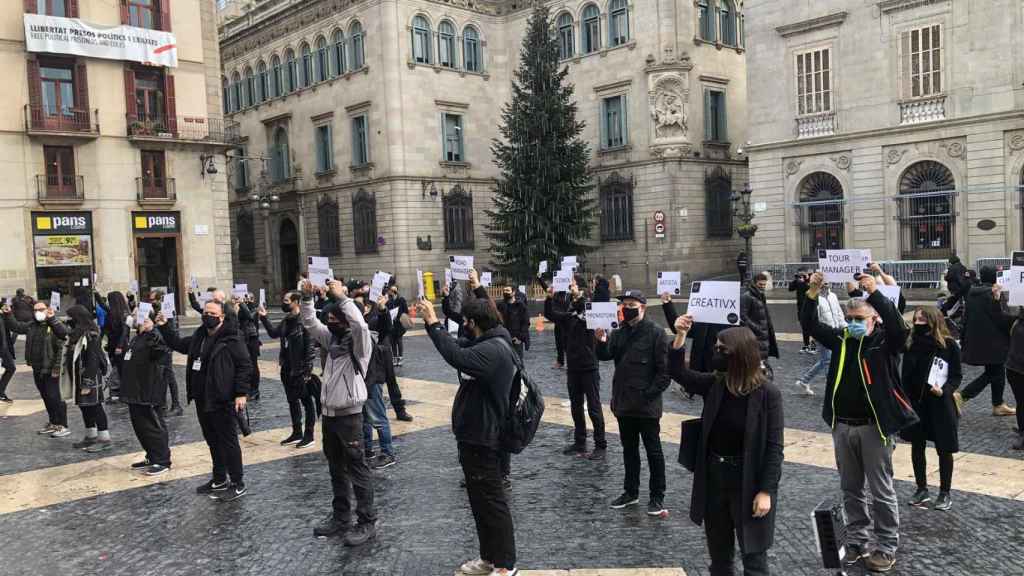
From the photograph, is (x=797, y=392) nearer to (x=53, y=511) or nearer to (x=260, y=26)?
(x=53, y=511)

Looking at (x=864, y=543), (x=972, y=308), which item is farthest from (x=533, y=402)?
(x=972, y=308)

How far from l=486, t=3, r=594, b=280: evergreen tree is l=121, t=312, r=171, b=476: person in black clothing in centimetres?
2627

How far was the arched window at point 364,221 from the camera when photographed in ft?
129

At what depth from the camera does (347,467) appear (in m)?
6.73

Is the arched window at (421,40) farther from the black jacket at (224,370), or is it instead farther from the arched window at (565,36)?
the black jacket at (224,370)

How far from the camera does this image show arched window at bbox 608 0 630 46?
36531 mm

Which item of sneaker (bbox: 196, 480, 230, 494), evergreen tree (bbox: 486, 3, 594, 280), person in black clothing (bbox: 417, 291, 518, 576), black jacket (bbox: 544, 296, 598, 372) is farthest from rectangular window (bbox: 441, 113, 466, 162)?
person in black clothing (bbox: 417, 291, 518, 576)

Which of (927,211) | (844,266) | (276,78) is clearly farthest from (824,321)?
(276,78)

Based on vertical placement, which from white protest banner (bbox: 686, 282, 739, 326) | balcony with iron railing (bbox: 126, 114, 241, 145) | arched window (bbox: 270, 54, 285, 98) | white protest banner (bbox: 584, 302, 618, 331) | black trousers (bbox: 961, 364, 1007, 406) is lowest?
black trousers (bbox: 961, 364, 1007, 406)

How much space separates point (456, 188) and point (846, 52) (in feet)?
59.7

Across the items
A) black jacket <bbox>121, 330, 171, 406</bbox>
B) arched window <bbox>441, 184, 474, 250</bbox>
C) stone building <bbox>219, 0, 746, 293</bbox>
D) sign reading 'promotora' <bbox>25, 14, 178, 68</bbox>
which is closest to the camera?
black jacket <bbox>121, 330, 171, 406</bbox>

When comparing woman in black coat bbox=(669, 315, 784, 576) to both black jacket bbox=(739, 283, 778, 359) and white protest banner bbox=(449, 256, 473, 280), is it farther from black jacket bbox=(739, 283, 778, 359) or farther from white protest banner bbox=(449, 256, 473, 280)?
white protest banner bbox=(449, 256, 473, 280)

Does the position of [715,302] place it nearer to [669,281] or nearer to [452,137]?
[669,281]

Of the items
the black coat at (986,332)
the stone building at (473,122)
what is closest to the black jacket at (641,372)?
the black coat at (986,332)
